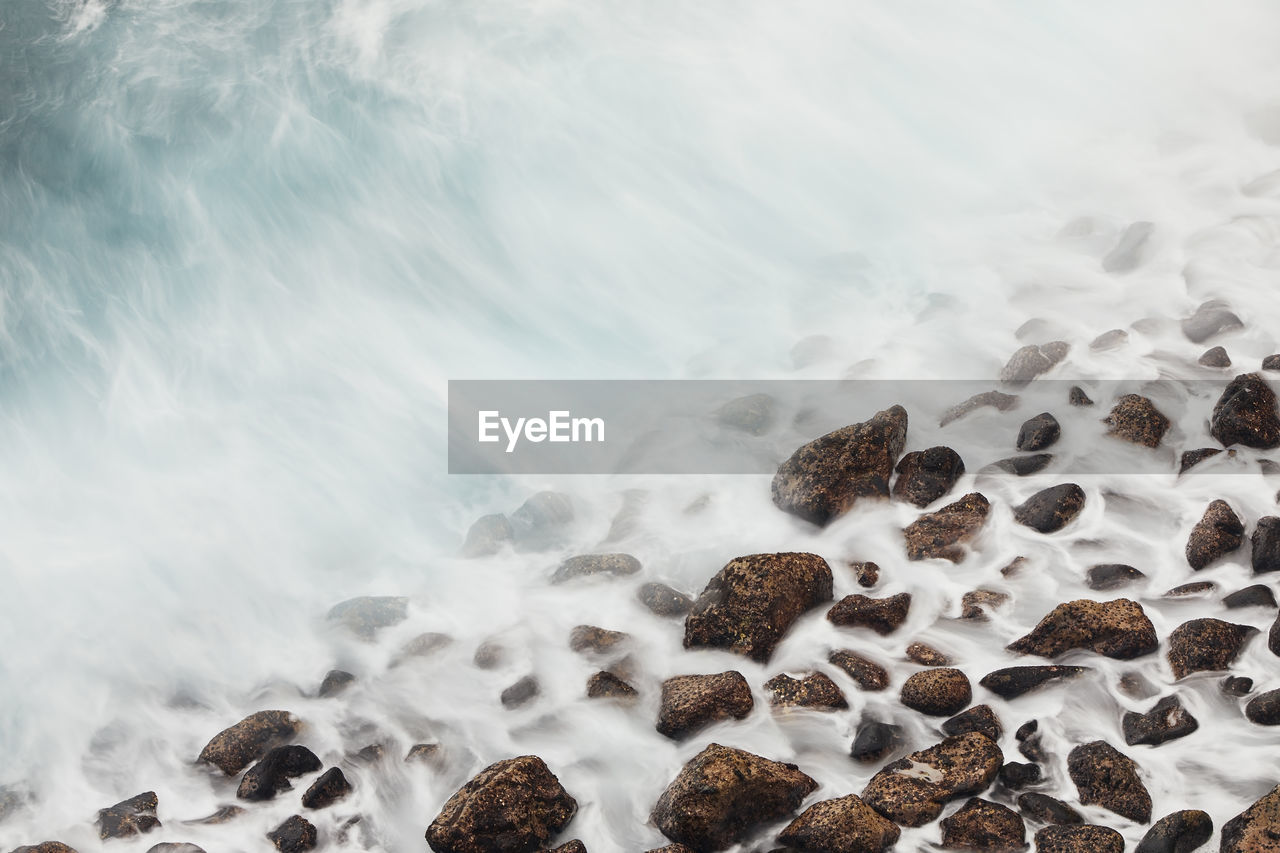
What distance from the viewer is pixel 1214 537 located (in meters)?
5.24

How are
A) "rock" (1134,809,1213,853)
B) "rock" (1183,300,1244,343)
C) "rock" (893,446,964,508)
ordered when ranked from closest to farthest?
"rock" (1134,809,1213,853) → "rock" (893,446,964,508) → "rock" (1183,300,1244,343)

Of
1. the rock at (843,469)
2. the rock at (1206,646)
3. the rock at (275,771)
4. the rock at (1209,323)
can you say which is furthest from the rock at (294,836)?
the rock at (1209,323)

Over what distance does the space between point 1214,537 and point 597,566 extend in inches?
140

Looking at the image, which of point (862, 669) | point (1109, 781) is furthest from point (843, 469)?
point (1109, 781)

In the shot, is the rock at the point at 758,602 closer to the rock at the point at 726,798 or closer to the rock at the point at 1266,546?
the rock at the point at 726,798

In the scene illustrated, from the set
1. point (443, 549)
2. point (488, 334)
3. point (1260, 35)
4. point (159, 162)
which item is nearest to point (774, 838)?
point (443, 549)

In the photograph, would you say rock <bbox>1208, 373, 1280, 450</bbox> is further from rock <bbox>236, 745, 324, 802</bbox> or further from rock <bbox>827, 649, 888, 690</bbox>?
rock <bbox>236, 745, 324, 802</bbox>

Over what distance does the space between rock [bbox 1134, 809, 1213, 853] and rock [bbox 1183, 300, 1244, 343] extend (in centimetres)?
443

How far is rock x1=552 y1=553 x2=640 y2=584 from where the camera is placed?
646cm

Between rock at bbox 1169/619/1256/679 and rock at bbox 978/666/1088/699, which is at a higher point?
rock at bbox 1169/619/1256/679

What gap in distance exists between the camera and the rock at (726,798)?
423 cm

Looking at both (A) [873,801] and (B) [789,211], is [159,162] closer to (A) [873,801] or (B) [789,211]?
(B) [789,211]

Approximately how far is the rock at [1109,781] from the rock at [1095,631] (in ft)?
2.05

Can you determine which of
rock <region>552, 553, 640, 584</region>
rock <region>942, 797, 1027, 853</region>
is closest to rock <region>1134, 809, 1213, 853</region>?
rock <region>942, 797, 1027, 853</region>
